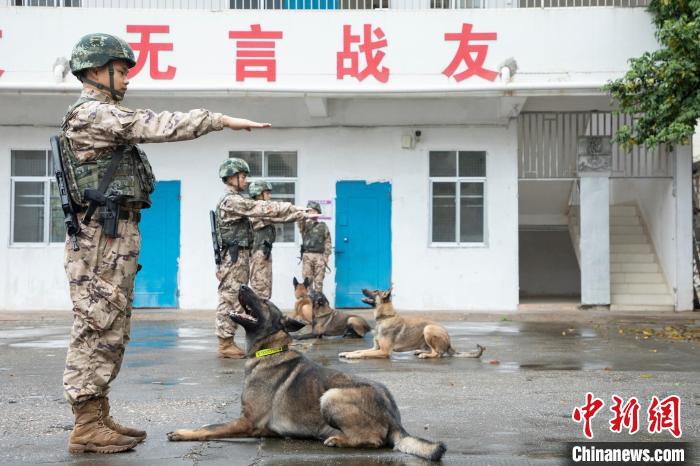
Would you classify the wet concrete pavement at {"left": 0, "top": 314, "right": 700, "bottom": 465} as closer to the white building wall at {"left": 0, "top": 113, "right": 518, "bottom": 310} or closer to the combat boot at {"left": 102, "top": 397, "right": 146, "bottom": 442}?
the combat boot at {"left": 102, "top": 397, "right": 146, "bottom": 442}

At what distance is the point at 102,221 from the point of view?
16.6 feet

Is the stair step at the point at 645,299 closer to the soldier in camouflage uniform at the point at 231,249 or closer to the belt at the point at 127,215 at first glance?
the soldier in camouflage uniform at the point at 231,249

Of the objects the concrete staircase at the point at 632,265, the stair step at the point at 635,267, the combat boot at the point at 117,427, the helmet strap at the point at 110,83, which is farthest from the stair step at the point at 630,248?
the helmet strap at the point at 110,83

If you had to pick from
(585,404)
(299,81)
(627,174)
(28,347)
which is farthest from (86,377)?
(627,174)

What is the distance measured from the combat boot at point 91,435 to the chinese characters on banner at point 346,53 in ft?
41.0

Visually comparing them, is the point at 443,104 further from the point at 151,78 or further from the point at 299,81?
the point at 151,78

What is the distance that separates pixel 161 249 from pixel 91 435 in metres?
13.2

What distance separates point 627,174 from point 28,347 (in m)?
12.0

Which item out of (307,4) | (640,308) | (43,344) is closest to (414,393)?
(43,344)

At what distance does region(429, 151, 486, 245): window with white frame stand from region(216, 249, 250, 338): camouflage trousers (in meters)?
8.37

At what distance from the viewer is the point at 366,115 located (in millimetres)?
17797

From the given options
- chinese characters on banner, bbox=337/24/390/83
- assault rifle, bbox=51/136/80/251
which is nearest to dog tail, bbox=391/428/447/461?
assault rifle, bbox=51/136/80/251

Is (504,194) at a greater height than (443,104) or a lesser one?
lesser

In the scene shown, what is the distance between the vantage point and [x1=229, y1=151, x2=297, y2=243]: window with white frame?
18.0 meters
